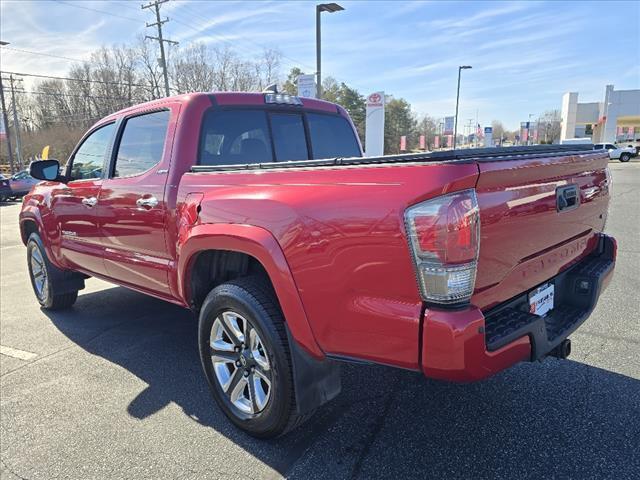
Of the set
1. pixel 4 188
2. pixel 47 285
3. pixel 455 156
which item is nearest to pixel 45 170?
pixel 47 285

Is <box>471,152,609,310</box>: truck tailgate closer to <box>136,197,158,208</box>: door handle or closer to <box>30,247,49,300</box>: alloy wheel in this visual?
<box>136,197,158,208</box>: door handle

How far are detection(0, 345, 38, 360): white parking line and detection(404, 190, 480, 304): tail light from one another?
3.70m

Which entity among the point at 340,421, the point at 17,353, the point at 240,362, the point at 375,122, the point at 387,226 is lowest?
the point at 17,353

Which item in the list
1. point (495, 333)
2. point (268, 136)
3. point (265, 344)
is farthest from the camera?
point (268, 136)

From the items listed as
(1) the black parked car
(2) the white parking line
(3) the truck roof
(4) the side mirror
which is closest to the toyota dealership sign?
(1) the black parked car

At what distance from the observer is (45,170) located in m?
4.38

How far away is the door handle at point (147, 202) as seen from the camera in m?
3.16

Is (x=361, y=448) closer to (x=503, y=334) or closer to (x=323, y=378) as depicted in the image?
(x=323, y=378)

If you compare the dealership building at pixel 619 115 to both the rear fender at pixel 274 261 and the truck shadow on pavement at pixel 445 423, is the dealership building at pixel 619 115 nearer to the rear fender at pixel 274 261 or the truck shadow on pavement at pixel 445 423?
the truck shadow on pavement at pixel 445 423

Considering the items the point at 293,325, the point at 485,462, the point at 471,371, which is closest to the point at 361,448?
the point at 485,462

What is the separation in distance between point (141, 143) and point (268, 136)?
996 millimetres

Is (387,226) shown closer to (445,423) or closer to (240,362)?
(240,362)

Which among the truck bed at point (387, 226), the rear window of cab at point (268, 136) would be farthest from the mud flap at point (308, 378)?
the rear window of cab at point (268, 136)

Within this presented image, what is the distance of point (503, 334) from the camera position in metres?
1.96
